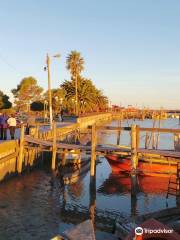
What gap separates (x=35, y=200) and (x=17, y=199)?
93 cm

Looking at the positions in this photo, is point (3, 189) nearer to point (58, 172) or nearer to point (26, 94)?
point (58, 172)

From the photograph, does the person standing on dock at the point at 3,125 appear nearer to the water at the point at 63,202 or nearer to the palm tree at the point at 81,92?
the water at the point at 63,202

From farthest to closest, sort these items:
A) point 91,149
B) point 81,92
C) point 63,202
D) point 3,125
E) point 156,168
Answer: point 81,92
point 3,125
point 156,168
point 91,149
point 63,202

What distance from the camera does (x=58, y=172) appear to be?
2677cm

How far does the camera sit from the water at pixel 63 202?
1534 cm

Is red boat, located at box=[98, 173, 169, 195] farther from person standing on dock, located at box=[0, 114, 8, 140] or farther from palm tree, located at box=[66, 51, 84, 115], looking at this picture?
palm tree, located at box=[66, 51, 84, 115]

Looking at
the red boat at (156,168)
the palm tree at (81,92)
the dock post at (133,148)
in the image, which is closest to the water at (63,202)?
the red boat at (156,168)

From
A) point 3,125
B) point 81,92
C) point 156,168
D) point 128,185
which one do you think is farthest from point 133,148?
point 81,92

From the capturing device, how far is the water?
1534cm

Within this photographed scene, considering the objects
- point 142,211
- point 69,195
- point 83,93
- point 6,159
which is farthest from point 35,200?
point 83,93

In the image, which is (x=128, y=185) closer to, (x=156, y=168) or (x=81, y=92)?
(x=156, y=168)

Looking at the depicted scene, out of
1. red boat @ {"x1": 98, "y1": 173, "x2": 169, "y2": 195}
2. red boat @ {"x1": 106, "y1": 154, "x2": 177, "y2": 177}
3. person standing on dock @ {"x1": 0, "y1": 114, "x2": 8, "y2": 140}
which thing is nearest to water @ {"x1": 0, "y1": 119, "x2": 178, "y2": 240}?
red boat @ {"x1": 98, "y1": 173, "x2": 169, "y2": 195}

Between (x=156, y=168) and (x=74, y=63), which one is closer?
(x=156, y=168)

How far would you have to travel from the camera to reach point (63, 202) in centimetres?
1919
